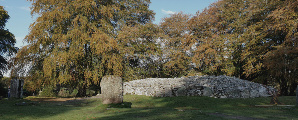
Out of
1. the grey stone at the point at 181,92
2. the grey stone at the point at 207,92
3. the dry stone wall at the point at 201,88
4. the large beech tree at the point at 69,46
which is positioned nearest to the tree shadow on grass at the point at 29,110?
the large beech tree at the point at 69,46

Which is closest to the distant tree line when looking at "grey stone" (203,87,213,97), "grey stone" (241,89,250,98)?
"grey stone" (241,89,250,98)

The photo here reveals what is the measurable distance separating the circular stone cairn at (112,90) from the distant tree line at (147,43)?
7.55 m

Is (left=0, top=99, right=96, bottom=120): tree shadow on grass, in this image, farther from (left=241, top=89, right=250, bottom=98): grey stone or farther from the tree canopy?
the tree canopy

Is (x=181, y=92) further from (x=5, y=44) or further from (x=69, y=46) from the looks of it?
(x=5, y=44)

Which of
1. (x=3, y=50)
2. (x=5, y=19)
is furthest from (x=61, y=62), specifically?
(x=5, y=19)

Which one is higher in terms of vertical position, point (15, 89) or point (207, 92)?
point (15, 89)

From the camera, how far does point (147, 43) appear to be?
2803 cm

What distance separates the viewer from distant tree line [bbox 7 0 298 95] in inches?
877

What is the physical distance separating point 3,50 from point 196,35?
26727 mm

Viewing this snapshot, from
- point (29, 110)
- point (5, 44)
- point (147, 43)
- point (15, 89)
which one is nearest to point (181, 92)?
point (147, 43)

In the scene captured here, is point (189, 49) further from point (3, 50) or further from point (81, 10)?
point (3, 50)

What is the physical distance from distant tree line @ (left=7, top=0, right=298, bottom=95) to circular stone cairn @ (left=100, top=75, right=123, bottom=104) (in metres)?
7.55

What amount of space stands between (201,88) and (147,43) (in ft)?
Result: 35.8

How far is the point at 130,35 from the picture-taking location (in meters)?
26.0
